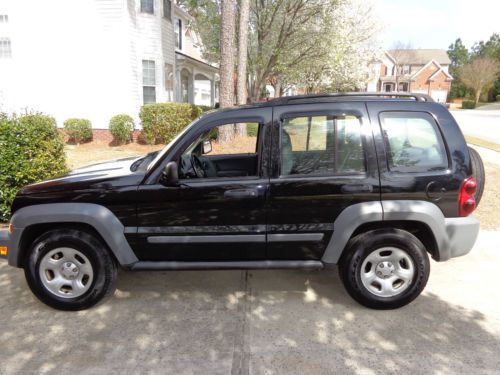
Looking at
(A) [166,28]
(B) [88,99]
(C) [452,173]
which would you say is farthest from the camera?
(A) [166,28]

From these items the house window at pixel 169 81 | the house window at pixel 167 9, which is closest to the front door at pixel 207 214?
the house window at pixel 169 81

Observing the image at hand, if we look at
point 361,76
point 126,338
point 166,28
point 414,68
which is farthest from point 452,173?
point 414,68

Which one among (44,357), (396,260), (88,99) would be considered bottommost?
(44,357)

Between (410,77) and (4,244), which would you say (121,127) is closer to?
(4,244)

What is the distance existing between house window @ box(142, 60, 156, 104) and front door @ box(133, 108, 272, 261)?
12084mm

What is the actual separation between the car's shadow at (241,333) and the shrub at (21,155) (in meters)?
1.67

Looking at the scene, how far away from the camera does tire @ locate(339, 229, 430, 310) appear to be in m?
3.35

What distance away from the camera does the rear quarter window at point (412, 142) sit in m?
3.33

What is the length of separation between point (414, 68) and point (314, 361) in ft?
263

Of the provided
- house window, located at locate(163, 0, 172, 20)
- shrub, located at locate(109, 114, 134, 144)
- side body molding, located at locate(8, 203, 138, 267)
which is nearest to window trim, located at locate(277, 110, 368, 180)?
side body molding, located at locate(8, 203, 138, 267)

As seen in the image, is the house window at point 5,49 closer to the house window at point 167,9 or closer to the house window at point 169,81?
the house window at point 169,81

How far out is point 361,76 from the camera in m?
26.5

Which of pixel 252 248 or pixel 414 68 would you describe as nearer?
pixel 252 248

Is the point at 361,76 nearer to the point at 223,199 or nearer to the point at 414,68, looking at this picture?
the point at 223,199
